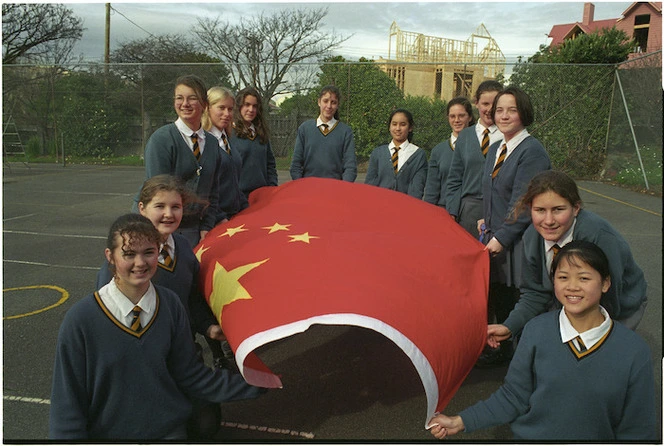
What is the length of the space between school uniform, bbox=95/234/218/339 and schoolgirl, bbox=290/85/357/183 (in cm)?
208

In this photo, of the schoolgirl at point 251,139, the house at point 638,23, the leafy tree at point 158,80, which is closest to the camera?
the schoolgirl at point 251,139

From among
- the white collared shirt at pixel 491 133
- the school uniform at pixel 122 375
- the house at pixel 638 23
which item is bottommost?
the school uniform at pixel 122 375

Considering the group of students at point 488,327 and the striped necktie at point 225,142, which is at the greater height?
the striped necktie at point 225,142

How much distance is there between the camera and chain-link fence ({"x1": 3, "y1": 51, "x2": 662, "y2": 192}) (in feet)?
43.2

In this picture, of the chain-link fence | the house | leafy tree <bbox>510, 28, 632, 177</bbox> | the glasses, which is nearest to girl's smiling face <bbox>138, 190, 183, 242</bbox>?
the glasses

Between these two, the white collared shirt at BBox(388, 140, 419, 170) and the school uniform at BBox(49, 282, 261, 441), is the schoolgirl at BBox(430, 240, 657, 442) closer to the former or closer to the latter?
the school uniform at BBox(49, 282, 261, 441)

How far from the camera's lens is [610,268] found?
238 cm

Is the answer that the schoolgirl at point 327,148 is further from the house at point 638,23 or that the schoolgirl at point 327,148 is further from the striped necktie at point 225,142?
the house at point 638,23

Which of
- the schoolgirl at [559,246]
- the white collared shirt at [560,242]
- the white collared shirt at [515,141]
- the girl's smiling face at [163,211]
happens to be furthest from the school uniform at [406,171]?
the girl's smiling face at [163,211]

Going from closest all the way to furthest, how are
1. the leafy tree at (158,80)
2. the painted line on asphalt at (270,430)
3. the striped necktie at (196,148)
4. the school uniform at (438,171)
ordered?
the painted line on asphalt at (270,430), the striped necktie at (196,148), the school uniform at (438,171), the leafy tree at (158,80)

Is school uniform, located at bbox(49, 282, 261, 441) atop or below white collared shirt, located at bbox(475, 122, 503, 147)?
below

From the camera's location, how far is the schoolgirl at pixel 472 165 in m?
3.79

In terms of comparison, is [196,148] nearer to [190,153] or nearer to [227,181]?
[190,153]

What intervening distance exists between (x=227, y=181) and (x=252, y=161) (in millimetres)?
702
